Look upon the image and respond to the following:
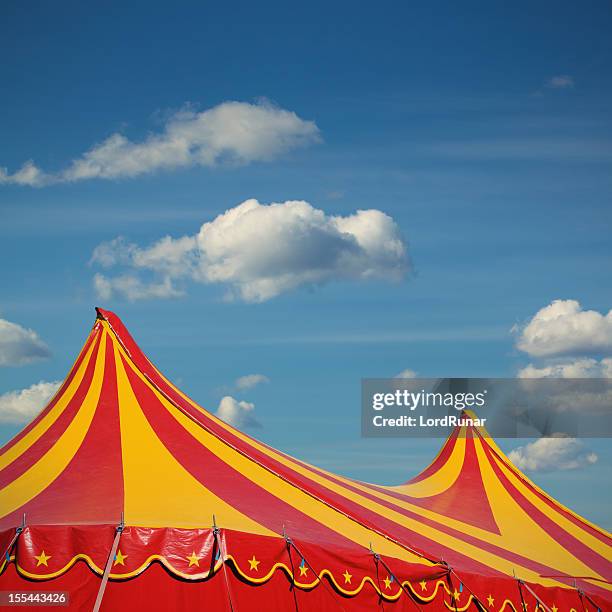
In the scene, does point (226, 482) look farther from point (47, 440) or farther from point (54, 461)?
point (47, 440)

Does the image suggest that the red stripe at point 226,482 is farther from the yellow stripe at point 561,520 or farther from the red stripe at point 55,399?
the yellow stripe at point 561,520

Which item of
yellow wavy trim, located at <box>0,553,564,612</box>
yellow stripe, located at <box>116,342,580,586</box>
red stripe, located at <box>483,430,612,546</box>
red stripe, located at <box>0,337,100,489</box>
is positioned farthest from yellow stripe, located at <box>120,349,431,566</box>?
red stripe, located at <box>483,430,612,546</box>

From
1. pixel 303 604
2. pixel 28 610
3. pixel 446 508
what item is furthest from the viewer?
pixel 446 508

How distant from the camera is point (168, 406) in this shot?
28.6 feet

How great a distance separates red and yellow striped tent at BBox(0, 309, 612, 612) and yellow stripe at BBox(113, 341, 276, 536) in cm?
2

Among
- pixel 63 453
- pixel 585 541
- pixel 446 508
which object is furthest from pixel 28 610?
pixel 585 541

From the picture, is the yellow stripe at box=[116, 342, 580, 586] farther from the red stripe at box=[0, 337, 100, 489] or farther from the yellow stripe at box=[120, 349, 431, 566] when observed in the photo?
the red stripe at box=[0, 337, 100, 489]

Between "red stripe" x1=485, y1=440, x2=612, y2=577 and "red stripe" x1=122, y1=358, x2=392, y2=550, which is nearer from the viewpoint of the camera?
"red stripe" x1=122, y1=358, x2=392, y2=550

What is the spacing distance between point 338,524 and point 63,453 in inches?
98.8

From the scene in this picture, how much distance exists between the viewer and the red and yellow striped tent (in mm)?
6340

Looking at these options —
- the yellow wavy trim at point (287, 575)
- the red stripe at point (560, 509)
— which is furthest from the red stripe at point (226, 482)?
the red stripe at point (560, 509)

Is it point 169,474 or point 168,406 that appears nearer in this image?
point 169,474

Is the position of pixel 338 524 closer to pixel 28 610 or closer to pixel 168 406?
pixel 168 406

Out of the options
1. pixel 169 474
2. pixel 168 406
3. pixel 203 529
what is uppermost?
pixel 168 406
